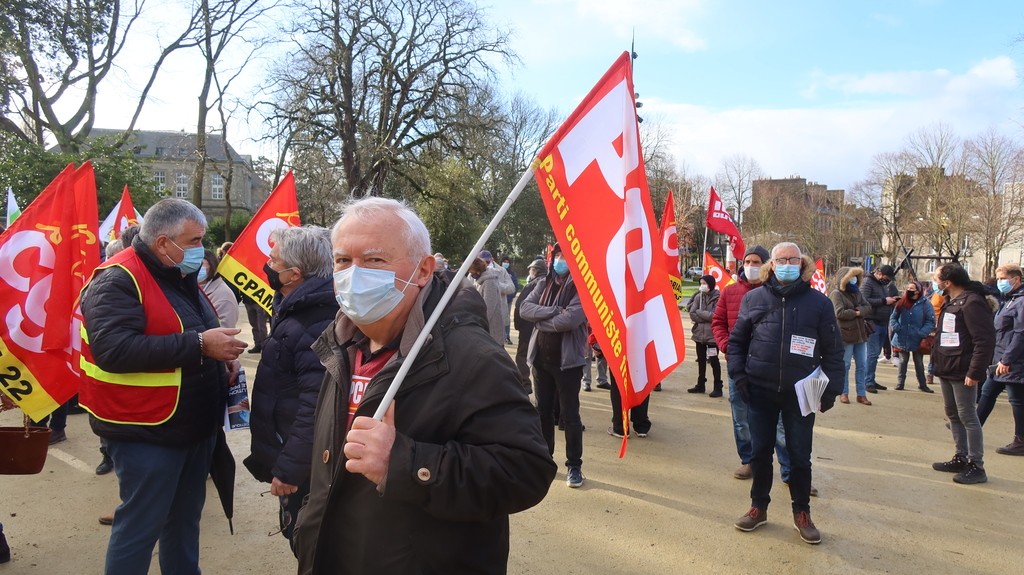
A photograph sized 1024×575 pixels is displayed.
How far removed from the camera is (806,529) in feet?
13.4

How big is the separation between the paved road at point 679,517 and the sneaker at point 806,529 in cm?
5

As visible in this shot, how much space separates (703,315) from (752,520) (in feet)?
14.5

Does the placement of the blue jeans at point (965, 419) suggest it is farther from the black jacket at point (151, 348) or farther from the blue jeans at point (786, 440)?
the black jacket at point (151, 348)

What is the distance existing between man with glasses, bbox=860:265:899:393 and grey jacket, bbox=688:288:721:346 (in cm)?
245

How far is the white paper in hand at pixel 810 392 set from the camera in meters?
4.06

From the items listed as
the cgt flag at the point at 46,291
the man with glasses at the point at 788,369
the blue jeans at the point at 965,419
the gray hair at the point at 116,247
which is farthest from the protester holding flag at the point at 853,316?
the cgt flag at the point at 46,291

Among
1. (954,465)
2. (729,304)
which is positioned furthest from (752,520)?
(954,465)

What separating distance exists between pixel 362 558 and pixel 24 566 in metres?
3.25

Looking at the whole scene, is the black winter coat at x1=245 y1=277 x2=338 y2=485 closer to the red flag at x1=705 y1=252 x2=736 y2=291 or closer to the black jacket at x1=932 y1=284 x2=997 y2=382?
the black jacket at x1=932 y1=284 x2=997 y2=382

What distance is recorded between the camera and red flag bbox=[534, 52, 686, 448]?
238cm

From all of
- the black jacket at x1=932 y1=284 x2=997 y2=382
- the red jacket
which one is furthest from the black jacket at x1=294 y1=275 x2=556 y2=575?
the black jacket at x1=932 y1=284 x2=997 y2=382

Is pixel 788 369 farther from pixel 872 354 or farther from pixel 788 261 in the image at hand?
pixel 872 354

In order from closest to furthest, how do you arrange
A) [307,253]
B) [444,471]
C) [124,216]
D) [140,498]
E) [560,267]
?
1. [444,471]
2. [140,498]
3. [307,253]
4. [560,267]
5. [124,216]

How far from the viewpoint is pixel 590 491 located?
4.98 metres
